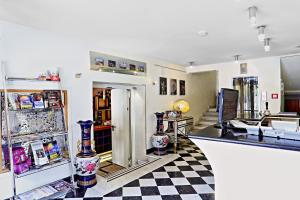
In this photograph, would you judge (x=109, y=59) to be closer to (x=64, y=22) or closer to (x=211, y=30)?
(x=64, y=22)

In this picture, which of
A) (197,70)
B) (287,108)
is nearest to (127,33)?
(197,70)

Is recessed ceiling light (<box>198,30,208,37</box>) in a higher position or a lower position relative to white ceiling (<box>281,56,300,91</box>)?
higher

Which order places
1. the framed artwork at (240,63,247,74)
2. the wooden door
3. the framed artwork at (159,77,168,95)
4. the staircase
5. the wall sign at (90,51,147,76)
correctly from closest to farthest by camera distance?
1. the wall sign at (90,51,147,76)
2. the framed artwork at (159,77,168,95)
3. the framed artwork at (240,63,247,74)
4. the wooden door
5. the staircase

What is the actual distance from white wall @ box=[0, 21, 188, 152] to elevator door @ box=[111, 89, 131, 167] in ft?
2.05

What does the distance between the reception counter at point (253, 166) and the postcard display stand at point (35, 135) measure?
6.50 feet

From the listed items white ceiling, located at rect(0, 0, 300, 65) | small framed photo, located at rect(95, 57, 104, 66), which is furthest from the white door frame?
white ceiling, located at rect(0, 0, 300, 65)

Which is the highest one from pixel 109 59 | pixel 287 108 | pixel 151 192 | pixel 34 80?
pixel 109 59

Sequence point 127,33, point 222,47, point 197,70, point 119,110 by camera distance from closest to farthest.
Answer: point 127,33 → point 222,47 → point 119,110 → point 197,70

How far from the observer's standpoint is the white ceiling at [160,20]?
198cm

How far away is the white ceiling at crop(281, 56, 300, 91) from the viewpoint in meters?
4.57

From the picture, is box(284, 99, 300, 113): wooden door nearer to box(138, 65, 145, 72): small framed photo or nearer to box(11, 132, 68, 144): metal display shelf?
box(138, 65, 145, 72): small framed photo

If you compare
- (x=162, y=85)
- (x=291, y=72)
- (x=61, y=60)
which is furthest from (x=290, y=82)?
(x=61, y=60)

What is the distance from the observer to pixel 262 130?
1.81 m

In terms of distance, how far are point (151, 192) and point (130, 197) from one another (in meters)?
0.32
